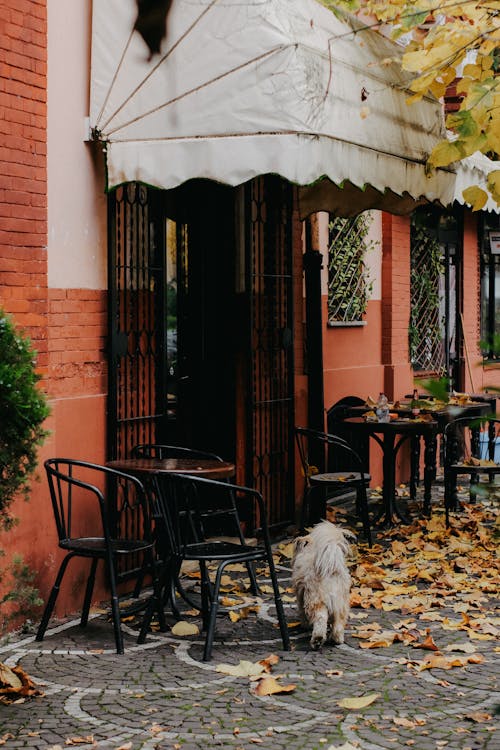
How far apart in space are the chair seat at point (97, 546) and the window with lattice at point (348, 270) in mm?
5688

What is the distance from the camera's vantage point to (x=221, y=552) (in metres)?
6.31

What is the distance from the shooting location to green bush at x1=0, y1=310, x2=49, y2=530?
4.98 meters

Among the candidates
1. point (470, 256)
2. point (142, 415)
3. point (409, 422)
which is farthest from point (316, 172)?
point (470, 256)

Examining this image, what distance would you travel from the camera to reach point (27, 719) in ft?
16.8

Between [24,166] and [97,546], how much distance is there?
8.04 feet

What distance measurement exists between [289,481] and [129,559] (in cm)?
273

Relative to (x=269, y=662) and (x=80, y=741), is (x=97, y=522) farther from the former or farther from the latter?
(x=80, y=741)

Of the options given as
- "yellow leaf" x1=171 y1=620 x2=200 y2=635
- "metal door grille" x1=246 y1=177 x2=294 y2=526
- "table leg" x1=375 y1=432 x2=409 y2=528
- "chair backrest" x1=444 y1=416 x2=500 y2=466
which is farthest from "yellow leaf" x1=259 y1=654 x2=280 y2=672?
"table leg" x1=375 y1=432 x2=409 y2=528

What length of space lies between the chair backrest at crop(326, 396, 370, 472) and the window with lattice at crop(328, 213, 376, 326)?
935 millimetres

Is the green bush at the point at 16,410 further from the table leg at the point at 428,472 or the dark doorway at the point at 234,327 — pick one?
the table leg at the point at 428,472

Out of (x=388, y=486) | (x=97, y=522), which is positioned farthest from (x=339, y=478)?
(x=97, y=522)

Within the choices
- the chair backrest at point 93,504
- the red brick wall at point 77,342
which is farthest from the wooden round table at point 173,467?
the red brick wall at point 77,342

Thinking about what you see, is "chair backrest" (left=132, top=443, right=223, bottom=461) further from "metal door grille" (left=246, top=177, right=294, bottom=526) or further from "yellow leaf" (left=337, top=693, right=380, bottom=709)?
"yellow leaf" (left=337, top=693, right=380, bottom=709)

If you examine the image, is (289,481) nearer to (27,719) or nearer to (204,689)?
(204,689)
